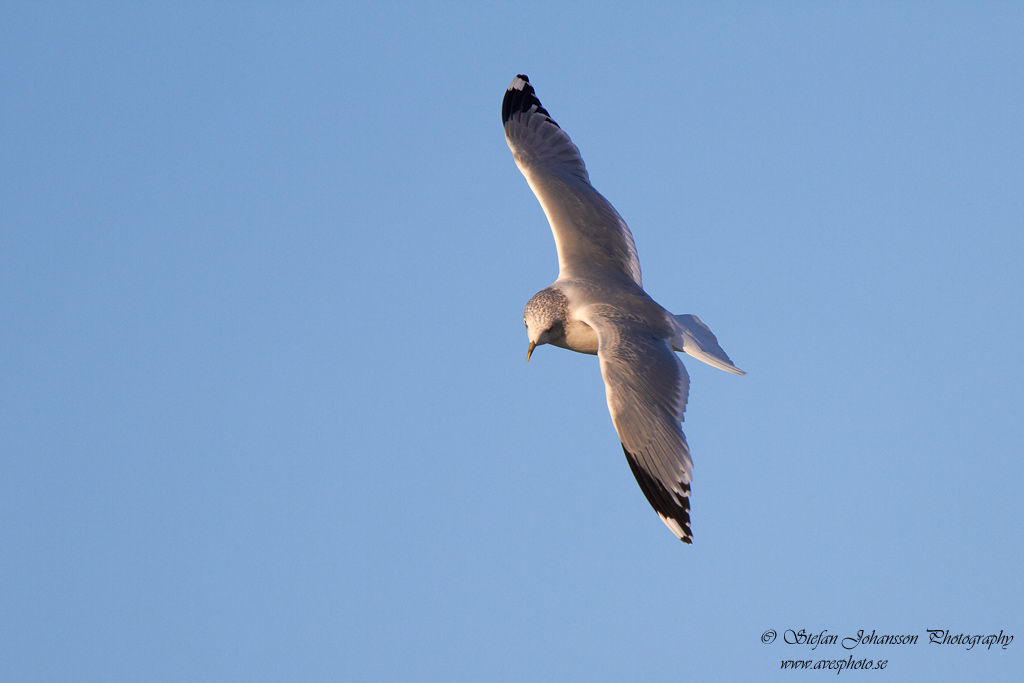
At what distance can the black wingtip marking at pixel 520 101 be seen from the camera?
8984 millimetres

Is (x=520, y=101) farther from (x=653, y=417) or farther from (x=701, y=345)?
(x=653, y=417)

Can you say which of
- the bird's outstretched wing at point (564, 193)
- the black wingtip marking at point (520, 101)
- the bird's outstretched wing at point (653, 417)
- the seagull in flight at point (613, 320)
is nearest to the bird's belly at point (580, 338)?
the seagull in flight at point (613, 320)

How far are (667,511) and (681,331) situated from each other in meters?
1.57

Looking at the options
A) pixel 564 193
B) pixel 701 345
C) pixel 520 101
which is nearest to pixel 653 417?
pixel 701 345

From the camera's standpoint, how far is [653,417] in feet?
17.7

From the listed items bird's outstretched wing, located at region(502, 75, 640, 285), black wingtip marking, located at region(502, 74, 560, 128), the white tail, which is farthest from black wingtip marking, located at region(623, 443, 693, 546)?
black wingtip marking, located at region(502, 74, 560, 128)

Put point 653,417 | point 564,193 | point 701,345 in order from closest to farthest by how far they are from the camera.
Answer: point 653,417
point 701,345
point 564,193

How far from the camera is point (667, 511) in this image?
17.2ft

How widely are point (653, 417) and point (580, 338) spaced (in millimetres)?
1165

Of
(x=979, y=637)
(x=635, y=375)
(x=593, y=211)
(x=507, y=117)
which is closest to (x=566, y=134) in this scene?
(x=507, y=117)

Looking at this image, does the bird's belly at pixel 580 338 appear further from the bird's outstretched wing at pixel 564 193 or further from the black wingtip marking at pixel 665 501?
the black wingtip marking at pixel 665 501

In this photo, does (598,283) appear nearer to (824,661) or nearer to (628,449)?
(628,449)

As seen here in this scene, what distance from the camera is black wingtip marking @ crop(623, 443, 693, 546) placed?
17.2 feet

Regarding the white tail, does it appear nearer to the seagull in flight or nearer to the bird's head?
the seagull in flight
